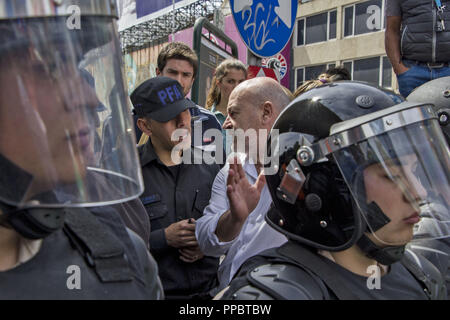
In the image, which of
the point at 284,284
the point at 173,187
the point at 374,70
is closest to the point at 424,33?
the point at 173,187

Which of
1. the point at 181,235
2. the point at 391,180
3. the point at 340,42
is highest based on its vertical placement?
the point at 340,42

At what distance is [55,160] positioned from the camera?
1.04 meters

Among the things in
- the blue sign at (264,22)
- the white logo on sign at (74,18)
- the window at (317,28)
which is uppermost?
the window at (317,28)

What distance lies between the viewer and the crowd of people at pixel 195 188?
1.02 meters

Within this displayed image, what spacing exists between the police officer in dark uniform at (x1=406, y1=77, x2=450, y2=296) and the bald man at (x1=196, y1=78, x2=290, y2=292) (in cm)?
61

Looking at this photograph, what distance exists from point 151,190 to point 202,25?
86.0 inches

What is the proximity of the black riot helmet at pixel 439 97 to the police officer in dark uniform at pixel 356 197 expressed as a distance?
108 centimetres

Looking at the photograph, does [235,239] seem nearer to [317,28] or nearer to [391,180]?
[391,180]

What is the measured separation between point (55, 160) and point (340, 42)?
19725 millimetres

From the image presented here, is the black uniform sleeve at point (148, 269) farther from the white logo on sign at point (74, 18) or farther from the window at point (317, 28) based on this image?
the window at point (317, 28)

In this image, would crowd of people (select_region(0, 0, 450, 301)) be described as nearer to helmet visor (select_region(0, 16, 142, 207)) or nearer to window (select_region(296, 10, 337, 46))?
helmet visor (select_region(0, 16, 142, 207))

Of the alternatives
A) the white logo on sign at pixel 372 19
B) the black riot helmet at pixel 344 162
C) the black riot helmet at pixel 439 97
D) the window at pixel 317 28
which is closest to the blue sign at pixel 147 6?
the white logo on sign at pixel 372 19

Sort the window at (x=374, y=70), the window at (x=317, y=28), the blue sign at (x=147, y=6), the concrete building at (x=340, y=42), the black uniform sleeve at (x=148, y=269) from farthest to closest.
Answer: the window at (x=317, y=28) → the concrete building at (x=340, y=42) → the window at (x=374, y=70) → the blue sign at (x=147, y=6) → the black uniform sleeve at (x=148, y=269)
